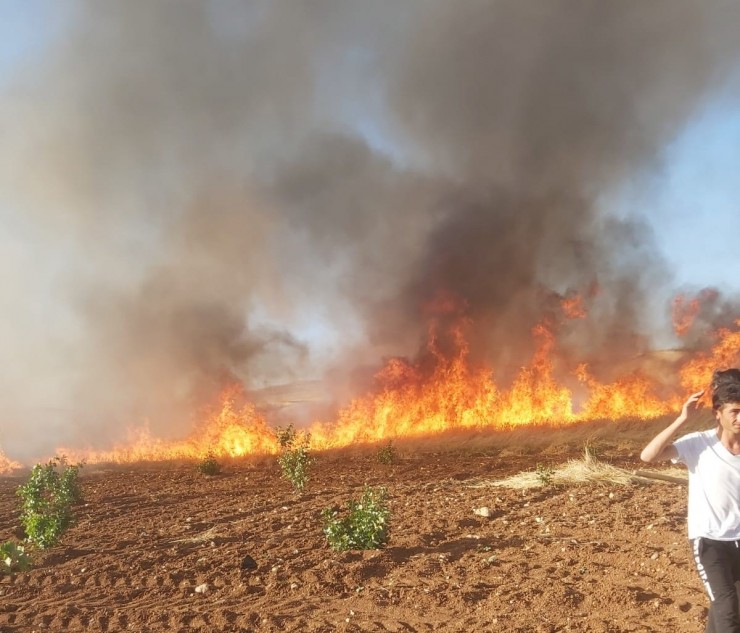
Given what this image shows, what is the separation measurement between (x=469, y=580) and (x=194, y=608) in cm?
287

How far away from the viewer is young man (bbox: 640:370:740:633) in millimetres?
3490

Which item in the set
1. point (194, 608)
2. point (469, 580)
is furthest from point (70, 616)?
point (469, 580)

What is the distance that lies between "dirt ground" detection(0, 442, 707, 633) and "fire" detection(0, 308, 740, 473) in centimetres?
1380

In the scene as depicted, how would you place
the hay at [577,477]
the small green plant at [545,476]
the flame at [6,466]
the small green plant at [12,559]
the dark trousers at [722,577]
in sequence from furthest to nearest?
1. the flame at [6,466]
2. the hay at [577,477]
3. the small green plant at [545,476]
4. the small green plant at [12,559]
5. the dark trousers at [722,577]

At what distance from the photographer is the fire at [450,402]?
26031mm

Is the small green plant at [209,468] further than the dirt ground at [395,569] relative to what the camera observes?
Yes

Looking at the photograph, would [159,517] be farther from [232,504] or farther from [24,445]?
[24,445]

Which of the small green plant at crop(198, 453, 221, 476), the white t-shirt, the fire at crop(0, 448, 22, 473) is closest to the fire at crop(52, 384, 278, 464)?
the fire at crop(0, 448, 22, 473)

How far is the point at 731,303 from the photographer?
3481 cm

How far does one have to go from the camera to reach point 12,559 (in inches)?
296

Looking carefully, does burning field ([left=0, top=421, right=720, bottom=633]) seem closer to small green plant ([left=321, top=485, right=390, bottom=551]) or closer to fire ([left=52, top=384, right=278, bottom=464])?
small green plant ([left=321, top=485, right=390, bottom=551])

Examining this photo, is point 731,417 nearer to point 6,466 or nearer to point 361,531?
point 361,531

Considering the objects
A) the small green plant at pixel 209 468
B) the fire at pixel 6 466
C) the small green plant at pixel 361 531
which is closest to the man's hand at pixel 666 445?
the small green plant at pixel 361 531

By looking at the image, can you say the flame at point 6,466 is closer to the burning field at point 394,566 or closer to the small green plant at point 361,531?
the burning field at point 394,566
